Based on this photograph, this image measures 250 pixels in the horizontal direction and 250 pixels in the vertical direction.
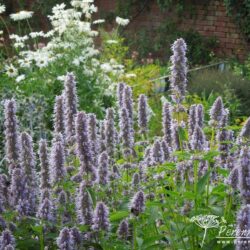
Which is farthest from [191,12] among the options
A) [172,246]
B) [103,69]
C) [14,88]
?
[172,246]

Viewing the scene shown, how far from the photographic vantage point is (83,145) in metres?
2.48

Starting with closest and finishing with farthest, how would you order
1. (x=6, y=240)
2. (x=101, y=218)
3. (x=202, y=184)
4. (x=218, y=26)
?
(x=6, y=240) < (x=101, y=218) < (x=202, y=184) < (x=218, y=26)

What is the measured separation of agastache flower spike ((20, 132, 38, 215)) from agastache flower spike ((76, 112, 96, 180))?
9.0 inches

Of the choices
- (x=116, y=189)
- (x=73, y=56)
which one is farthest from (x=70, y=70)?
(x=116, y=189)

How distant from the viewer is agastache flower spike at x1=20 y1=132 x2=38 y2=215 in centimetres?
256

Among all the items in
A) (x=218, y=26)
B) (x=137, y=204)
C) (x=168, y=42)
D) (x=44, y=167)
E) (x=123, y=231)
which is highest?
(x=218, y=26)

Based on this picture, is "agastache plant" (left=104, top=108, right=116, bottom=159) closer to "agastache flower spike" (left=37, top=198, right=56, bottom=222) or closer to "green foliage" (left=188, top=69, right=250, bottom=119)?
"agastache flower spike" (left=37, top=198, right=56, bottom=222)

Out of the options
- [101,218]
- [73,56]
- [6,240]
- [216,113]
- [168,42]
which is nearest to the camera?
[6,240]

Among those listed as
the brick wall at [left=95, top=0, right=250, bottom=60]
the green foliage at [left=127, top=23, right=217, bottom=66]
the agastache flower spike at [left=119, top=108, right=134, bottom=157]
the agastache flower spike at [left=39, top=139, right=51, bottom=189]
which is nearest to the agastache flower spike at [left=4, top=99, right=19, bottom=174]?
the agastache flower spike at [left=39, top=139, right=51, bottom=189]

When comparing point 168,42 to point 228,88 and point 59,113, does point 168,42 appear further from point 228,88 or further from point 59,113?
point 59,113

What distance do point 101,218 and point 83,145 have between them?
413 millimetres

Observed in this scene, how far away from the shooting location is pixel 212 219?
2.20 metres

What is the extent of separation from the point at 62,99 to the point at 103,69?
3701 millimetres

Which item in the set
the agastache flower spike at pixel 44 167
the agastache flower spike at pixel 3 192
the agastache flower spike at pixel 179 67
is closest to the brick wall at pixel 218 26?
the agastache flower spike at pixel 179 67
